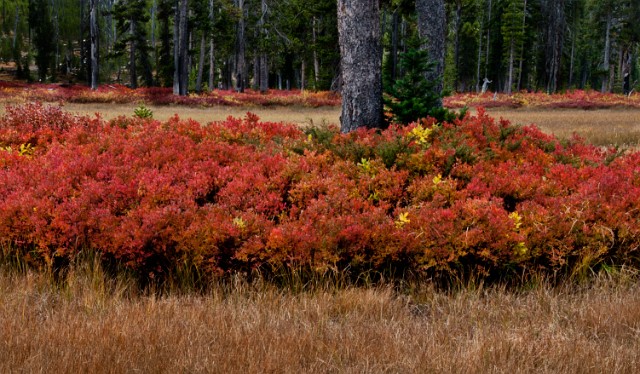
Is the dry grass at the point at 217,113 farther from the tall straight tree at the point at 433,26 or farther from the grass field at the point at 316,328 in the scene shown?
the grass field at the point at 316,328

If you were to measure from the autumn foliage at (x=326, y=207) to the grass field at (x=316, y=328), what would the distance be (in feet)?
0.79

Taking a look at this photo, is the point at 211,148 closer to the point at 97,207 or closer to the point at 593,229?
the point at 97,207

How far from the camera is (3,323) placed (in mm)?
3277

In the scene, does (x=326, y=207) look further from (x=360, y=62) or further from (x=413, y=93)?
(x=413, y=93)

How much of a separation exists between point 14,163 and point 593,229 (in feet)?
19.2

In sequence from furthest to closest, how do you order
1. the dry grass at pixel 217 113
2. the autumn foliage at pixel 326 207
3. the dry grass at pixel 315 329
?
the dry grass at pixel 217 113
the autumn foliage at pixel 326 207
the dry grass at pixel 315 329

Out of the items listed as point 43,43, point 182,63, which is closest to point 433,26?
point 182,63

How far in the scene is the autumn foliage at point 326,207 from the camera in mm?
4223

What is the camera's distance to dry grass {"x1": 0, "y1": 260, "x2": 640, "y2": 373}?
2912 mm

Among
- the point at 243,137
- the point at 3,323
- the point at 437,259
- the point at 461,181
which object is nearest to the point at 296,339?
the point at 437,259

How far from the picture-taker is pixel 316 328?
11.0ft

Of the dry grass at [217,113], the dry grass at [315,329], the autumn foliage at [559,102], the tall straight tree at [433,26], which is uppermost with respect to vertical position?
the tall straight tree at [433,26]

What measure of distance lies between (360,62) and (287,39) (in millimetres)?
28218

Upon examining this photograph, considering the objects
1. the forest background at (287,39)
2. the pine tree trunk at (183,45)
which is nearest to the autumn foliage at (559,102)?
the forest background at (287,39)
